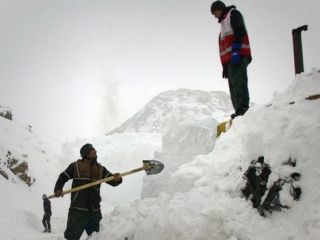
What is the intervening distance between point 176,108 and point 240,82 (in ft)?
436

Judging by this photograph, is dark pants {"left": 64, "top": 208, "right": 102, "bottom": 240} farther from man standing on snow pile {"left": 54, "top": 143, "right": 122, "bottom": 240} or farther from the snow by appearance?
the snow

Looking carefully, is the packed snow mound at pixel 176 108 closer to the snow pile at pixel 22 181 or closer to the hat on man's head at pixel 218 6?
the snow pile at pixel 22 181

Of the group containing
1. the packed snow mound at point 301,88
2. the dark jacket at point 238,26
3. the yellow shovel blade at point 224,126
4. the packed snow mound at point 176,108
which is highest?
the dark jacket at point 238,26

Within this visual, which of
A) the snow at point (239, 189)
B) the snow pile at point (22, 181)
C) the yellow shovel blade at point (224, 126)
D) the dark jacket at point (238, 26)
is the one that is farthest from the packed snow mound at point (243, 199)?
the snow pile at point (22, 181)

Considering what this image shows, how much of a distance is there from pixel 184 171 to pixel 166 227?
1533mm

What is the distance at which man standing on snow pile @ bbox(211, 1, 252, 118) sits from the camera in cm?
571

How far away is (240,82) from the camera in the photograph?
5.79m

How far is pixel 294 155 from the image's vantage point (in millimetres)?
3924

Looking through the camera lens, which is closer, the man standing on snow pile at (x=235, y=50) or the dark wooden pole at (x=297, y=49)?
the man standing on snow pile at (x=235, y=50)

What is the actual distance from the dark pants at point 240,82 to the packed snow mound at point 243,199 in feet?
2.00

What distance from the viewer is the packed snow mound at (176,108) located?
118537mm

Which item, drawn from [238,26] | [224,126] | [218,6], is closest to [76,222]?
[224,126]

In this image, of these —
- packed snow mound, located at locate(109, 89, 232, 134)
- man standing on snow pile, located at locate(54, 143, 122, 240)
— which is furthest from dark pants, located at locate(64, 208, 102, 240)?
packed snow mound, located at locate(109, 89, 232, 134)

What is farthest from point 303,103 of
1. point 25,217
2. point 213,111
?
point 213,111
